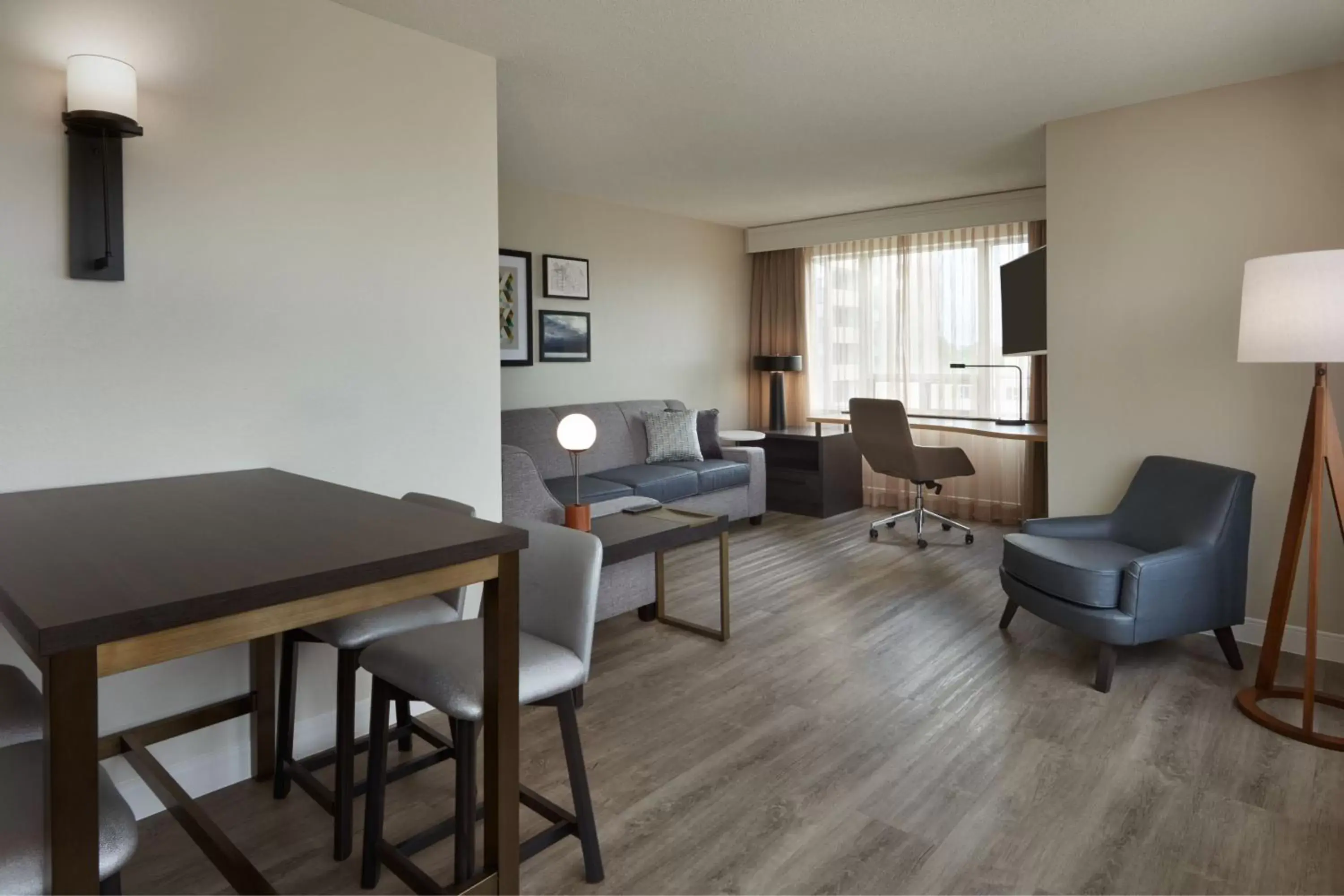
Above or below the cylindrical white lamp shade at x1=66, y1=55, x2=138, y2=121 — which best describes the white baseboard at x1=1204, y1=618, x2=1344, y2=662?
below

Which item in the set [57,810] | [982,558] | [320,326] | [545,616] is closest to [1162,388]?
[982,558]

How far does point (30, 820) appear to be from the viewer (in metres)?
1.13

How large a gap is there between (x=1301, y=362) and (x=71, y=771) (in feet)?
10.6

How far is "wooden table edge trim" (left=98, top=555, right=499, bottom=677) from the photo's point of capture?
1085mm

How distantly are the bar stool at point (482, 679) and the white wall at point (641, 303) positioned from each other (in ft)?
11.7

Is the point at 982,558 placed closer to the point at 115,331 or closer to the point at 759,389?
the point at 759,389

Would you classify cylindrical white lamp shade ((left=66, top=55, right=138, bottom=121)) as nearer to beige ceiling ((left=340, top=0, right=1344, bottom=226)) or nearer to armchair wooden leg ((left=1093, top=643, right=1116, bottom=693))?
beige ceiling ((left=340, top=0, right=1344, bottom=226))

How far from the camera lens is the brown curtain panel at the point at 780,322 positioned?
6922 millimetres

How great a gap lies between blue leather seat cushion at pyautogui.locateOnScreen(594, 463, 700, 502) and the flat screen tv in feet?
6.92

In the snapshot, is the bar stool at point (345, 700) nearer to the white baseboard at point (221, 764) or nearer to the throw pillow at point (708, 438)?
the white baseboard at point (221, 764)

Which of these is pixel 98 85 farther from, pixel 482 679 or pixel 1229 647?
pixel 1229 647

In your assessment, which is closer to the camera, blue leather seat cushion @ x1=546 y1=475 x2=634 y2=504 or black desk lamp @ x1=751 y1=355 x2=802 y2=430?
blue leather seat cushion @ x1=546 y1=475 x2=634 y2=504

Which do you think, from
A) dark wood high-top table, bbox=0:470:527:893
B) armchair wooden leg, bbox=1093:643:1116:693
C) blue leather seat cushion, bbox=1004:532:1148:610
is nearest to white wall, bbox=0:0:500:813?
dark wood high-top table, bbox=0:470:527:893

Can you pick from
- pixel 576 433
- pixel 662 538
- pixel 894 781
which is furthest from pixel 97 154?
pixel 894 781
